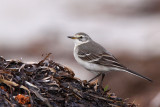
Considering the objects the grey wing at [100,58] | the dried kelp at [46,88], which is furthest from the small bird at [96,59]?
the dried kelp at [46,88]

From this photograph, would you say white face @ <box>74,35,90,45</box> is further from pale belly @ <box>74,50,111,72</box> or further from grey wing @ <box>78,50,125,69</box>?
pale belly @ <box>74,50,111,72</box>

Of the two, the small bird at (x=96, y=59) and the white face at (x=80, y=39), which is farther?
the white face at (x=80, y=39)

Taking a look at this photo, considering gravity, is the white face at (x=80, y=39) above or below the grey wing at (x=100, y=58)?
above

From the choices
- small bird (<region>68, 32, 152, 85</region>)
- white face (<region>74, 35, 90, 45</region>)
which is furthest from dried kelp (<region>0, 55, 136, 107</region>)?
white face (<region>74, 35, 90, 45</region>)

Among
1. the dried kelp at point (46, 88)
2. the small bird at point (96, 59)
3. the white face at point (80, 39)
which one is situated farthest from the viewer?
the white face at point (80, 39)

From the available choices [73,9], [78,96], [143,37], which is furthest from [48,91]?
[73,9]

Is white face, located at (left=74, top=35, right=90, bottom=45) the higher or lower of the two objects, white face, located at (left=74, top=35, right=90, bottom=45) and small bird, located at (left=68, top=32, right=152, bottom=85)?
the higher

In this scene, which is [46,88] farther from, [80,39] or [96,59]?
[80,39]

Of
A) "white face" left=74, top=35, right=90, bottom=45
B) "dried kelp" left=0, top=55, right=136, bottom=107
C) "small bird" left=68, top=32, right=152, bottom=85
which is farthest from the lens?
"white face" left=74, top=35, right=90, bottom=45

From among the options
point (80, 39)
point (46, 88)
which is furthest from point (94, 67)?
point (46, 88)

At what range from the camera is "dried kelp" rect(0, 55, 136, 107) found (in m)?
6.39

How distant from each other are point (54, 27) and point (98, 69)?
991 cm

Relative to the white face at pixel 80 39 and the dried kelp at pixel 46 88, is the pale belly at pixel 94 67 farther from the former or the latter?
the dried kelp at pixel 46 88

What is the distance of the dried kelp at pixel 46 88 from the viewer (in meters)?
6.39
